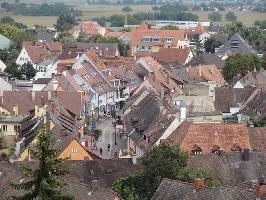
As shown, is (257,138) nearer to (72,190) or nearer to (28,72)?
(72,190)

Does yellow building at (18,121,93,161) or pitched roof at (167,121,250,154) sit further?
pitched roof at (167,121,250,154)

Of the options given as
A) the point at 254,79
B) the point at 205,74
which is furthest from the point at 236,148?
the point at 205,74

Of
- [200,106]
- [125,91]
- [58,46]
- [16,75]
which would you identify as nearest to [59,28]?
[58,46]

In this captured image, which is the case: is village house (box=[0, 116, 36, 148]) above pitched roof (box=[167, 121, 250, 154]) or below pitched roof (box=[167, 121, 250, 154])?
below

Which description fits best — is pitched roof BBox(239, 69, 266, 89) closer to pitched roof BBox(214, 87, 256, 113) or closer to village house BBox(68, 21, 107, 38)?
pitched roof BBox(214, 87, 256, 113)

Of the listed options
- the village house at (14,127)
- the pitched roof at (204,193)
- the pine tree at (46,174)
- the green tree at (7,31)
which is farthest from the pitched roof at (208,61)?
the pine tree at (46,174)

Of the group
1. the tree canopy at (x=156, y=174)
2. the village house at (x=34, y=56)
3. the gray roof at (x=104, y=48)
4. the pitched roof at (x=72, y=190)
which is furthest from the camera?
the gray roof at (x=104, y=48)

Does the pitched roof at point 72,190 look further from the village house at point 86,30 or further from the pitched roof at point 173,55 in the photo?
the village house at point 86,30

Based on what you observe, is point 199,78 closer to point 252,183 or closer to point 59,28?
point 252,183

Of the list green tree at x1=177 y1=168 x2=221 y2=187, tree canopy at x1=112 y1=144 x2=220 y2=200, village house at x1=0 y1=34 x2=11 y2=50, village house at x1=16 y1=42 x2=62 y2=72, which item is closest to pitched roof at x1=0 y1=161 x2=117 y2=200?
tree canopy at x1=112 y1=144 x2=220 y2=200
